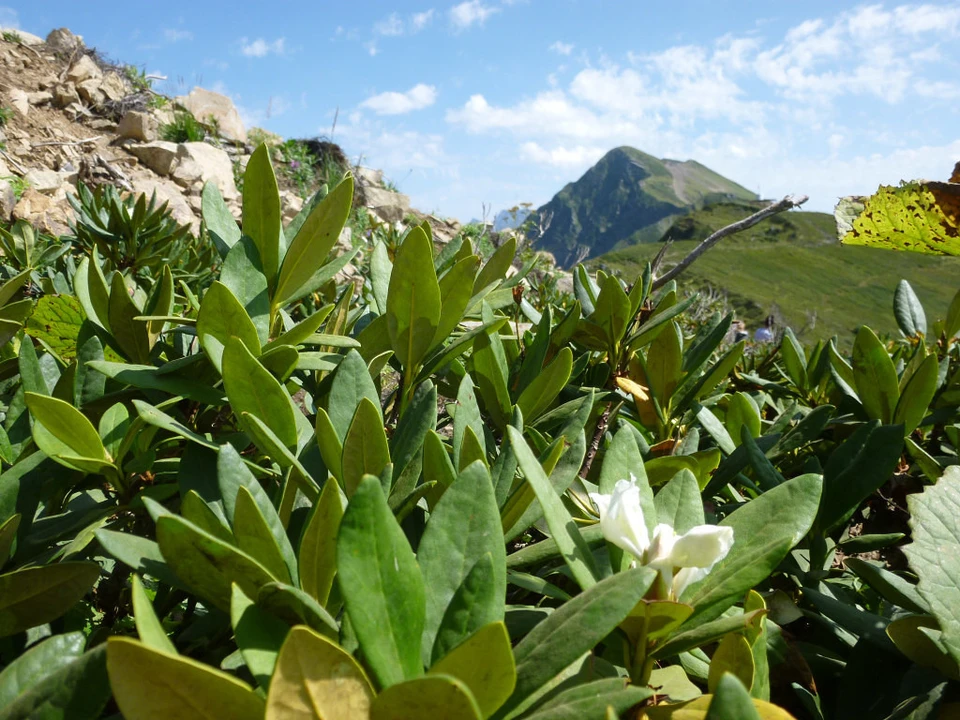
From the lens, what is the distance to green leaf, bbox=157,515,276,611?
1.60ft

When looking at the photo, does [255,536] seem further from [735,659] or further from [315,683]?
[735,659]

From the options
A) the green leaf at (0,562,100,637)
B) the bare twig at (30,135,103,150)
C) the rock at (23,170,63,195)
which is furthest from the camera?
the bare twig at (30,135,103,150)

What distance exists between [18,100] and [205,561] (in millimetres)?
9665

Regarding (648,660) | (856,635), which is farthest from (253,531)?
(856,635)

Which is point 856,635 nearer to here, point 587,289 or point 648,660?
point 648,660

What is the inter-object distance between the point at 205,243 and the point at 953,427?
2.73 m

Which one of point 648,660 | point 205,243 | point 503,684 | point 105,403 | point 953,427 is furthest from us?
point 205,243

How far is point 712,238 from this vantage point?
1260mm

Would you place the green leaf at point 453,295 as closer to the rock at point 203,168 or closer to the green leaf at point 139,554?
the green leaf at point 139,554

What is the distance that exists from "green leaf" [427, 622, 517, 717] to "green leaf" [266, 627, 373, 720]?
0.19 feet

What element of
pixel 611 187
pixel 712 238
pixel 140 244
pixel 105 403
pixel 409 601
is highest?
pixel 611 187

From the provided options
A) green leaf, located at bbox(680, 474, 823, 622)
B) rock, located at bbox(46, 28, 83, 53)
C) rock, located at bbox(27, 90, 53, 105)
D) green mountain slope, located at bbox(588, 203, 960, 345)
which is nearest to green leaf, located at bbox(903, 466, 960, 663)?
green leaf, located at bbox(680, 474, 823, 622)

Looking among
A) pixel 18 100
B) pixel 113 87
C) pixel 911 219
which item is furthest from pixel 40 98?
pixel 911 219

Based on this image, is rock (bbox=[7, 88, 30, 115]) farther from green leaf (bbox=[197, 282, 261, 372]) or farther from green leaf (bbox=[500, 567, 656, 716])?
green leaf (bbox=[500, 567, 656, 716])
